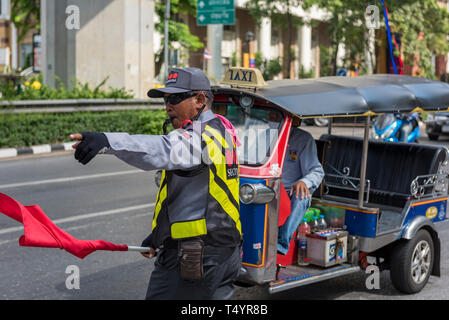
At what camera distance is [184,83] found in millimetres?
3549

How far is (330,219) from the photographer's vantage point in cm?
621

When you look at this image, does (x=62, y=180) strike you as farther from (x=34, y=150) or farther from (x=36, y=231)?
(x=36, y=231)

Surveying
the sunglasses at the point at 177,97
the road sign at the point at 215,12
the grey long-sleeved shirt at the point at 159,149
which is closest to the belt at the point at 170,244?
the grey long-sleeved shirt at the point at 159,149

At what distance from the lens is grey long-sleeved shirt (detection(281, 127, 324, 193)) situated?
588cm

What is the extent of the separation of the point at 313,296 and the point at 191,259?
307 centimetres

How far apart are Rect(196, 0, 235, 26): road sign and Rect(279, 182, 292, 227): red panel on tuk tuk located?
64.6 ft

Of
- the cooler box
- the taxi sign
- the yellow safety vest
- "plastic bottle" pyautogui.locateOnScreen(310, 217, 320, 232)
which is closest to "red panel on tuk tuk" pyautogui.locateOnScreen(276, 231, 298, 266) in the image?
the cooler box

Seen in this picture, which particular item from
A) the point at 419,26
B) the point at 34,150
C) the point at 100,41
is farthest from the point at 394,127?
the point at 419,26

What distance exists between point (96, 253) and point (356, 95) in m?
3.28

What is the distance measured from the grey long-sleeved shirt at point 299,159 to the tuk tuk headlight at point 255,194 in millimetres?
985

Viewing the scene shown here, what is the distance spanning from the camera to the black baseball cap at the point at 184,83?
3529mm

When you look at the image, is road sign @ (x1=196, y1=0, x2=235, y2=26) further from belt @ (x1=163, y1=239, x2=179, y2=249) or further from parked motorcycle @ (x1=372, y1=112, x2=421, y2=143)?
belt @ (x1=163, y1=239, x2=179, y2=249)

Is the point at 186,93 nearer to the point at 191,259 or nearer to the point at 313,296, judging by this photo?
the point at 191,259
